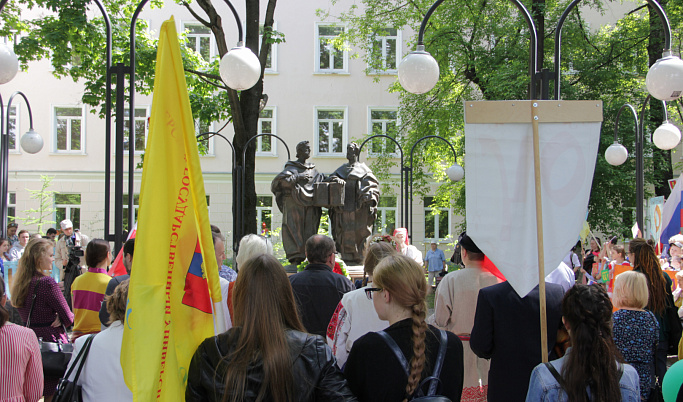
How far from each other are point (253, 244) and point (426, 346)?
2.32 m

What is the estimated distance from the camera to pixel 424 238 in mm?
27891

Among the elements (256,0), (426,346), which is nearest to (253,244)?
(426,346)

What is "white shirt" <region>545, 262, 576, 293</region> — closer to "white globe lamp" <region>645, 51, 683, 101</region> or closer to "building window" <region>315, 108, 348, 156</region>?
"white globe lamp" <region>645, 51, 683, 101</region>

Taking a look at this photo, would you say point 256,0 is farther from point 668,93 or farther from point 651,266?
point 651,266

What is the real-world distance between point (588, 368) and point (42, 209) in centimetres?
2583

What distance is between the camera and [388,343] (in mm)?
2482

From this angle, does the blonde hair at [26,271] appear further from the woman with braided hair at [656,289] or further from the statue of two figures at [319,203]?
the statue of two figures at [319,203]

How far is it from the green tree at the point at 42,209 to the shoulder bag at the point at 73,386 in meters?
23.8

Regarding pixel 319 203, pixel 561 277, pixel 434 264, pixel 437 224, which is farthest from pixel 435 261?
pixel 561 277

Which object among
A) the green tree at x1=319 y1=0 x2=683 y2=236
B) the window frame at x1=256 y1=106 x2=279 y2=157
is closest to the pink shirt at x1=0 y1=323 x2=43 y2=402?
the green tree at x1=319 y1=0 x2=683 y2=236

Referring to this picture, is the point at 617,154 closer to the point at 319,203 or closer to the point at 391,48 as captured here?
the point at 319,203

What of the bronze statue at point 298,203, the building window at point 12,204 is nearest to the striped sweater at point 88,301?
the bronze statue at point 298,203

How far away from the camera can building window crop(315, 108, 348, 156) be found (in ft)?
89.9

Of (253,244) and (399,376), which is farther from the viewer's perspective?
(253,244)
